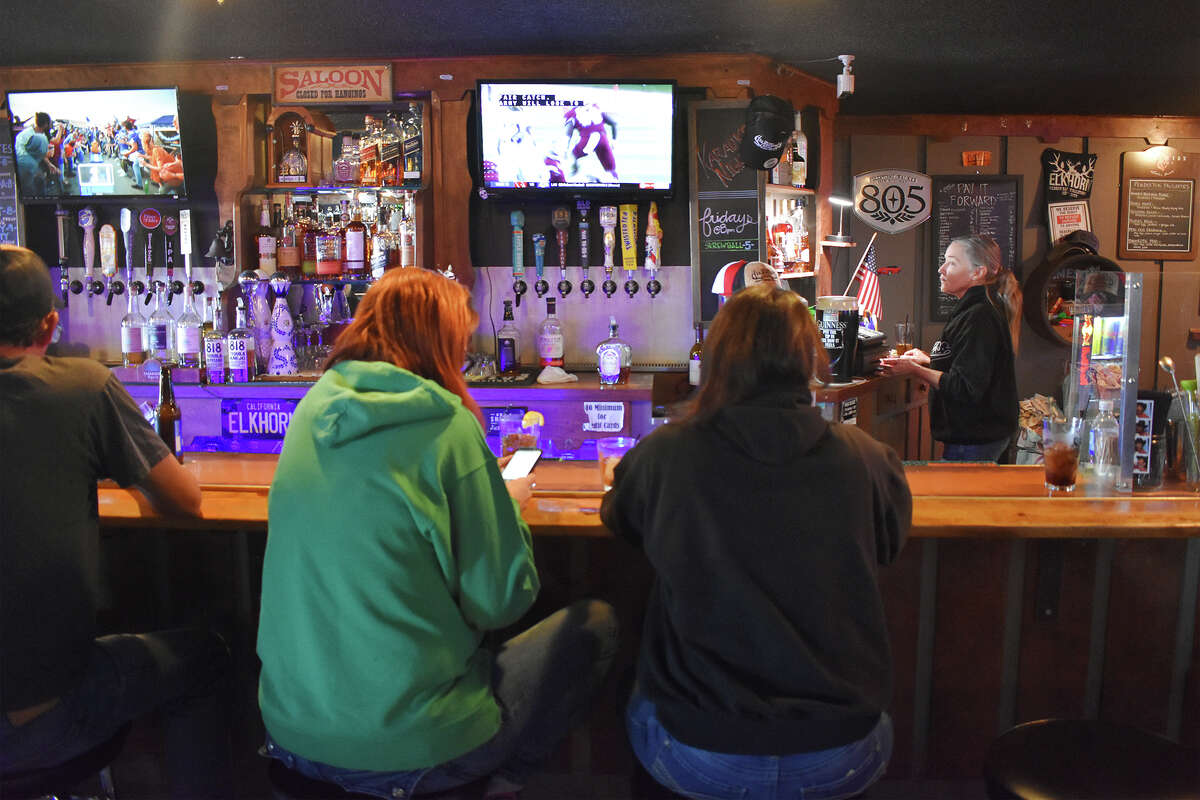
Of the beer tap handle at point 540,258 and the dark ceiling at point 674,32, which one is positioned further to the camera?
the beer tap handle at point 540,258

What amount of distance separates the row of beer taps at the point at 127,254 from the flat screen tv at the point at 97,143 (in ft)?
0.65

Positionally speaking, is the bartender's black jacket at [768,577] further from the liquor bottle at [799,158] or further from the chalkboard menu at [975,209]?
the chalkboard menu at [975,209]

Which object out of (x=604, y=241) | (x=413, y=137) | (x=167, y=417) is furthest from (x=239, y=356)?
(x=167, y=417)

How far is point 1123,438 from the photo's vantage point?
241cm

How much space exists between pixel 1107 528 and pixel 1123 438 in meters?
0.49

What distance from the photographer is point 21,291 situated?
5.75 ft

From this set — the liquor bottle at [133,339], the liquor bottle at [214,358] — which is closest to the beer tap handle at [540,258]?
the liquor bottle at [214,358]

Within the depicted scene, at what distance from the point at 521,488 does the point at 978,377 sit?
8.52ft

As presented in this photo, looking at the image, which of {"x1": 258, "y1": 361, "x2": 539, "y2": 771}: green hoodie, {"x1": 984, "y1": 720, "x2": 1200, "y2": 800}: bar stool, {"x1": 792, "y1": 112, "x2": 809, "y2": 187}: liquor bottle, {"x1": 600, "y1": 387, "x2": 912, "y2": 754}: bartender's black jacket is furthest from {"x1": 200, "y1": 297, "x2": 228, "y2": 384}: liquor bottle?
{"x1": 984, "y1": 720, "x2": 1200, "y2": 800}: bar stool

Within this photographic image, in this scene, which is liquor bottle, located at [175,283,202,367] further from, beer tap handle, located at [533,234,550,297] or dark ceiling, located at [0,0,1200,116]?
beer tap handle, located at [533,234,550,297]

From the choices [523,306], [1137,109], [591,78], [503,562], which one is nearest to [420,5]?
[591,78]

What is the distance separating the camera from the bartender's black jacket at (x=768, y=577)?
4.94 feet

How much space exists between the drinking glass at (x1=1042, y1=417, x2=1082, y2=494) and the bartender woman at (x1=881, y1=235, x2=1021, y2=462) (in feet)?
5.36

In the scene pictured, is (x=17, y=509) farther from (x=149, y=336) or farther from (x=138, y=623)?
(x=149, y=336)
